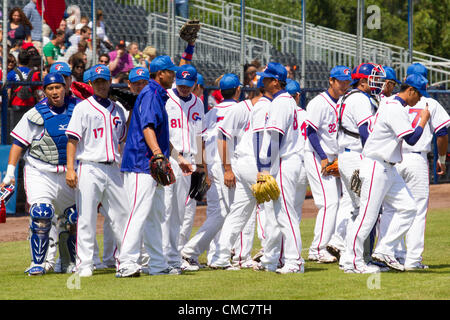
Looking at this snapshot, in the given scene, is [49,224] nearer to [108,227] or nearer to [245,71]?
[108,227]

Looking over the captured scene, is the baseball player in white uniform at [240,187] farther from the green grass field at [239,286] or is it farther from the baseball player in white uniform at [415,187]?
the baseball player in white uniform at [415,187]

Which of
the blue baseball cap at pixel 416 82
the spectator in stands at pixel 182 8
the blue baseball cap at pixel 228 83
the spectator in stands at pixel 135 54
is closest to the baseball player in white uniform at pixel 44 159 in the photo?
the blue baseball cap at pixel 228 83

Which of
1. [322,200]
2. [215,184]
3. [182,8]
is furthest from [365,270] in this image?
[182,8]

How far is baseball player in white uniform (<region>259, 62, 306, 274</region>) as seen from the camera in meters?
8.34

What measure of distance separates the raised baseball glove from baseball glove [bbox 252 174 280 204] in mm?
1634

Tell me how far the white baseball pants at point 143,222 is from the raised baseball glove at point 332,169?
2.27 meters

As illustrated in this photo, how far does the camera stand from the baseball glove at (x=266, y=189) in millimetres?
8297

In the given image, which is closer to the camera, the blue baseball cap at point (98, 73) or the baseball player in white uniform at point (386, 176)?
the baseball player in white uniform at point (386, 176)

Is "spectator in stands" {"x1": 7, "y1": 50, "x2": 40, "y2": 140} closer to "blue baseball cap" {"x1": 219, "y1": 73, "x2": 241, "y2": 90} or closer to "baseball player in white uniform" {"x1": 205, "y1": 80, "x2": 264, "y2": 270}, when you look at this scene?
"blue baseball cap" {"x1": 219, "y1": 73, "x2": 241, "y2": 90}

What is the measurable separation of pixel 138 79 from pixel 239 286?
275 centimetres

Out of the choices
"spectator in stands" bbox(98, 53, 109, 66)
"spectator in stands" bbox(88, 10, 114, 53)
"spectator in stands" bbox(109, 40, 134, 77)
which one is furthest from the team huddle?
"spectator in stands" bbox(88, 10, 114, 53)

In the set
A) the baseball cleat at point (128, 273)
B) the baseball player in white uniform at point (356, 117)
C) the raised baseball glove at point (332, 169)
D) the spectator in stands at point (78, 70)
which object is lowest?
the baseball cleat at point (128, 273)

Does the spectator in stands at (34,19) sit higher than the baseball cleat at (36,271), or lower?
higher
